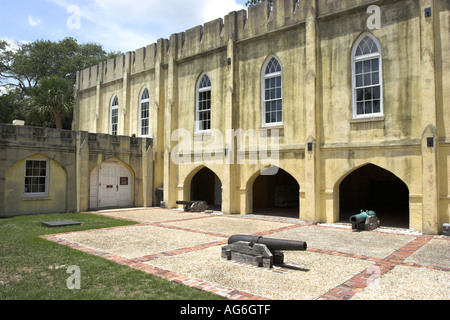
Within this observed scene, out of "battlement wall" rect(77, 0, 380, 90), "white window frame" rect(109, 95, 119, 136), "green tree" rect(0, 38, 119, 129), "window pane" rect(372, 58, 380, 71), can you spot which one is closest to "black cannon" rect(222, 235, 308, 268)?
"window pane" rect(372, 58, 380, 71)

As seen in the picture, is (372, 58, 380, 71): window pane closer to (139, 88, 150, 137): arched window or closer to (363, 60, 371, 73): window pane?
(363, 60, 371, 73): window pane

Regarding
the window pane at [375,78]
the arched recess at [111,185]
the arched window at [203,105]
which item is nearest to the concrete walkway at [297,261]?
the window pane at [375,78]

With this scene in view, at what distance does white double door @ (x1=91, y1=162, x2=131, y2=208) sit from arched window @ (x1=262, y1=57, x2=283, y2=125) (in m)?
9.07

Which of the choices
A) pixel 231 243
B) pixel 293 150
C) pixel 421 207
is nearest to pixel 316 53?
pixel 293 150

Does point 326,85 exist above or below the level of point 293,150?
above

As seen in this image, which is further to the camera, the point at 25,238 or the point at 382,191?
the point at 382,191

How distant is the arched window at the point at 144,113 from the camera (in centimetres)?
2195

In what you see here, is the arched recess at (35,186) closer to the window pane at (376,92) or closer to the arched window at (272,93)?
the arched window at (272,93)

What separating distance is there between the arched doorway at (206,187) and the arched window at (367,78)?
448 inches

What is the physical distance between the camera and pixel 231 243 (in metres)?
7.87

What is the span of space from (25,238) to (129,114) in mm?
14250

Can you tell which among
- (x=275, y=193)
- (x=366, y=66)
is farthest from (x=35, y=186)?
(x=366, y=66)

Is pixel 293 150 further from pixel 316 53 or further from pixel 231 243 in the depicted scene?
pixel 231 243

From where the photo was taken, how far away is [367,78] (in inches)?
522
